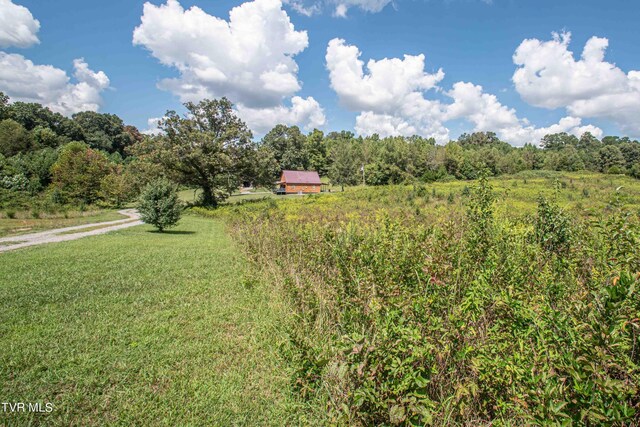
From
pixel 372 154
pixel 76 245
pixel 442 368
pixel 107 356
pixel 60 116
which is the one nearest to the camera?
pixel 442 368

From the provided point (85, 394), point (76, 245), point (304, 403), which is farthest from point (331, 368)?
point (76, 245)

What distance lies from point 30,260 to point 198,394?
349 inches

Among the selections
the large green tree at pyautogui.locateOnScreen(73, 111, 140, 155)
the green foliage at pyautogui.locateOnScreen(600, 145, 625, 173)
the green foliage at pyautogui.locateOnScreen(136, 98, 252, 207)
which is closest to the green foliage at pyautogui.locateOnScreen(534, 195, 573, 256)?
the green foliage at pyautogui.locateOnScreen(136, 98, 252, 207)

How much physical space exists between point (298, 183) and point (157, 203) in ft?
142

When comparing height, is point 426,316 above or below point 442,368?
above

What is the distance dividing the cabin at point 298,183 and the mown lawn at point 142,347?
1968 inches

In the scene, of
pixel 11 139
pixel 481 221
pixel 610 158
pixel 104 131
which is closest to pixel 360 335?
pixel 481 221

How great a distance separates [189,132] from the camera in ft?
96.7

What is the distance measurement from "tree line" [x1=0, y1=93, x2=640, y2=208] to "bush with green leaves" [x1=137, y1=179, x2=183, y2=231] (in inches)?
496

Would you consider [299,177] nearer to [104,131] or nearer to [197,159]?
[197,159]

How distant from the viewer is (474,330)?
109 inches

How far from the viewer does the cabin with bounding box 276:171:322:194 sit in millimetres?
57531

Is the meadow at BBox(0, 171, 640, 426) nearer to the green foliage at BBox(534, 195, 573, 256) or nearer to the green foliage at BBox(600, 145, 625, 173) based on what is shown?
the green foliage at BBox(534, 195, 573, 256)

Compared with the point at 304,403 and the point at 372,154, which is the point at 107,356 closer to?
the point at 304,403
